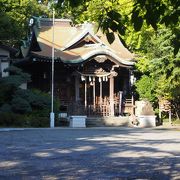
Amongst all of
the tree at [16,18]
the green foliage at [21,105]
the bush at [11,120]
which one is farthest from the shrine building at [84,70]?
the bush at [11,120]

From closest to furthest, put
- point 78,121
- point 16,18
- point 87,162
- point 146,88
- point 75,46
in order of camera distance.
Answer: point 87,162 → point 78,121 → point 146,88 → point 75,46 → point 16,18

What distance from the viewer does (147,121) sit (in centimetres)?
3544

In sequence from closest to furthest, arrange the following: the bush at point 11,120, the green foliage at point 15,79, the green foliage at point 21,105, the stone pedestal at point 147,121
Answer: the bush at point 11,120 < the green foliage at point 21,105 < the green foliage at point 15,79 < the stone pedestal at point 147,121

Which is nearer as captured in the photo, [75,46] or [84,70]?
[84,70]

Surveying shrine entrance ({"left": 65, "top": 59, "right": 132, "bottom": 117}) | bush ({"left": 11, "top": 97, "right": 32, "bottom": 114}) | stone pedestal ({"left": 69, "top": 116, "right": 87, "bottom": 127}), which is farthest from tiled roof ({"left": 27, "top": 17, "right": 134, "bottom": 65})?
bush ({"left": 11, "top": 97, "right": 32, "bottom": 114})

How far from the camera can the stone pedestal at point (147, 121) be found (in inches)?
1392

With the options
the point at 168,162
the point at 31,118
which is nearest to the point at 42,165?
the point at 168,162

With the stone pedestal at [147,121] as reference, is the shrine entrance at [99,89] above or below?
above

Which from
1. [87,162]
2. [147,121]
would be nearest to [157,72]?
[147,121]

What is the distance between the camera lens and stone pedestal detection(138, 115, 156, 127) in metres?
35.4

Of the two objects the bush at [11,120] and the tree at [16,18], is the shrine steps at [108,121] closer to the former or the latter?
the bush at [11,120]

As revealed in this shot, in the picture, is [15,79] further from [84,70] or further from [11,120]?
[84,70]

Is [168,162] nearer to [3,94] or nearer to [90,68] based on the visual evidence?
[3,94]

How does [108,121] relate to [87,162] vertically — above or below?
above
